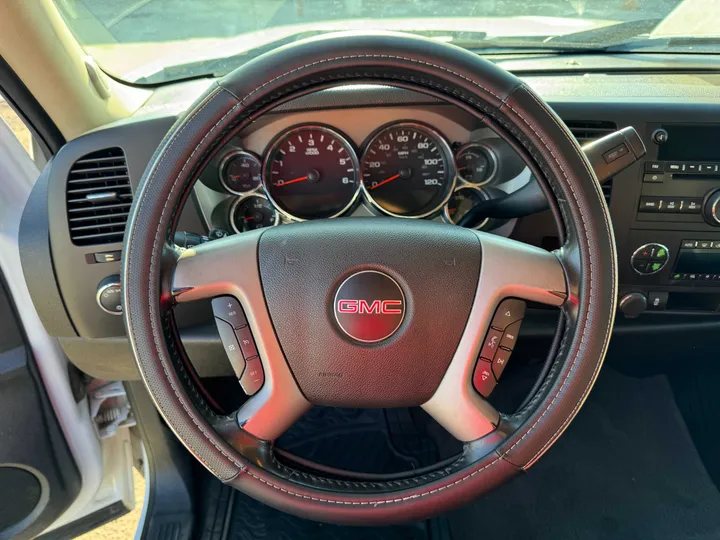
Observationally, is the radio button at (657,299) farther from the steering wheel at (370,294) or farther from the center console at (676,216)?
the steering wheel at (370,294)

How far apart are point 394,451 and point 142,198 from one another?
1.36 m

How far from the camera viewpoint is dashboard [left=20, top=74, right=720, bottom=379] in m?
1.31

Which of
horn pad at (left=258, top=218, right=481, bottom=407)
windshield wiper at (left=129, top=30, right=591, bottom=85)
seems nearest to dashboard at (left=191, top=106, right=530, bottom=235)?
windshield wiper at (left=129, top=30, right=591, bottom=85)

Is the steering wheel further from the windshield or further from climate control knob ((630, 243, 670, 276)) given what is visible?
the windshield

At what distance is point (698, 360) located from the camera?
1.94 m

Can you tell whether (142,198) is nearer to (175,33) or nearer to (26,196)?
(26,196)

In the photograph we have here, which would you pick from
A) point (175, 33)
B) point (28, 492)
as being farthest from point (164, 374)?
point (175, 33)

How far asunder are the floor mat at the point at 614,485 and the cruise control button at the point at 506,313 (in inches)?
35.4

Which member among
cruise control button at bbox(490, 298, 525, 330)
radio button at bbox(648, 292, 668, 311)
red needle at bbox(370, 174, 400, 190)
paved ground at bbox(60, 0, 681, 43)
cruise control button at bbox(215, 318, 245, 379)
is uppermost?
paved ground at bbox(60, 0, 681, 43)

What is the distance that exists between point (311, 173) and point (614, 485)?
4.35 feet

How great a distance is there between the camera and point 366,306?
0.92 m

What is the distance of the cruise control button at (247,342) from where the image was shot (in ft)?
3.11

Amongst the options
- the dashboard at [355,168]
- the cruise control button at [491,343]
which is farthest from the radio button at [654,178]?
the cruise control button at [491,343]

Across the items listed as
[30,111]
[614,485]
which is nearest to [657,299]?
[614,485]
